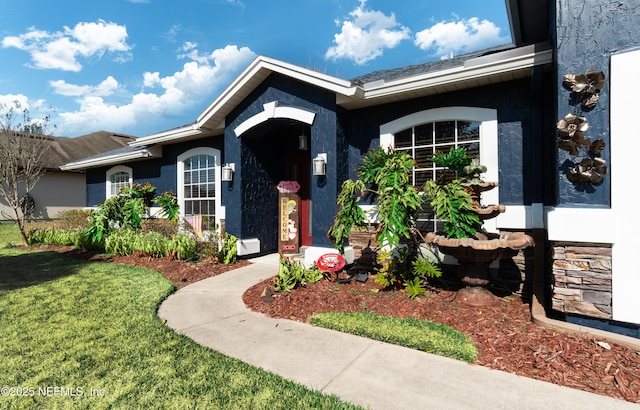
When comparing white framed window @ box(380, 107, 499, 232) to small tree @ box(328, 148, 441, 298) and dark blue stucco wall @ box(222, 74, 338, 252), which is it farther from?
dark blue stucco wall @ box(222, 74, 338, 252)

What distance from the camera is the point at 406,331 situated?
3.55m

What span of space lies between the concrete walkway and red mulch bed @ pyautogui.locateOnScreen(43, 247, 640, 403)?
178 mm

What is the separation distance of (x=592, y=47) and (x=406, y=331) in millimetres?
3841

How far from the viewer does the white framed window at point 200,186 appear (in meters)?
9.27

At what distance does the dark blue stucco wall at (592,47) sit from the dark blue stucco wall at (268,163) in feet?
11.8

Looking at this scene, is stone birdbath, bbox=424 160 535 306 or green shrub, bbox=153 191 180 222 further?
green shrub, bbox=153 191 180 222

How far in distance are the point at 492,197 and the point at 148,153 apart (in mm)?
10378

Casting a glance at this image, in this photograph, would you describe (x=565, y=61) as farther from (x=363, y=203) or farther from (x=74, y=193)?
(x=74, y=193)

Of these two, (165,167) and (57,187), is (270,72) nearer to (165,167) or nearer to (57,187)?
(165,167)

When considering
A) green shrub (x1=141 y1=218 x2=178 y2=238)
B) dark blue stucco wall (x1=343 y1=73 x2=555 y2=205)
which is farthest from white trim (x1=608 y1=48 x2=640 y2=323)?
green shrub (x1=141 y1=218 x2=178 y2=238)

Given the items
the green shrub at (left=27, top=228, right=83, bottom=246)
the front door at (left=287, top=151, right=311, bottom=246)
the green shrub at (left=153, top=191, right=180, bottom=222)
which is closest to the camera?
the front door at (left=287, top=151, right=311, bottom=246)

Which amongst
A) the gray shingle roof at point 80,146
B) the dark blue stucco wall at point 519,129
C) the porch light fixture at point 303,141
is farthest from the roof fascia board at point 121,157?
the dark blue stucco wall at point 519,129

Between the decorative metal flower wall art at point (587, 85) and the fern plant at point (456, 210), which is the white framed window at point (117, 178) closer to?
the fern plant at point (456, 210)

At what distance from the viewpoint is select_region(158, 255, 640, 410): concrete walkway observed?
2.40 m
